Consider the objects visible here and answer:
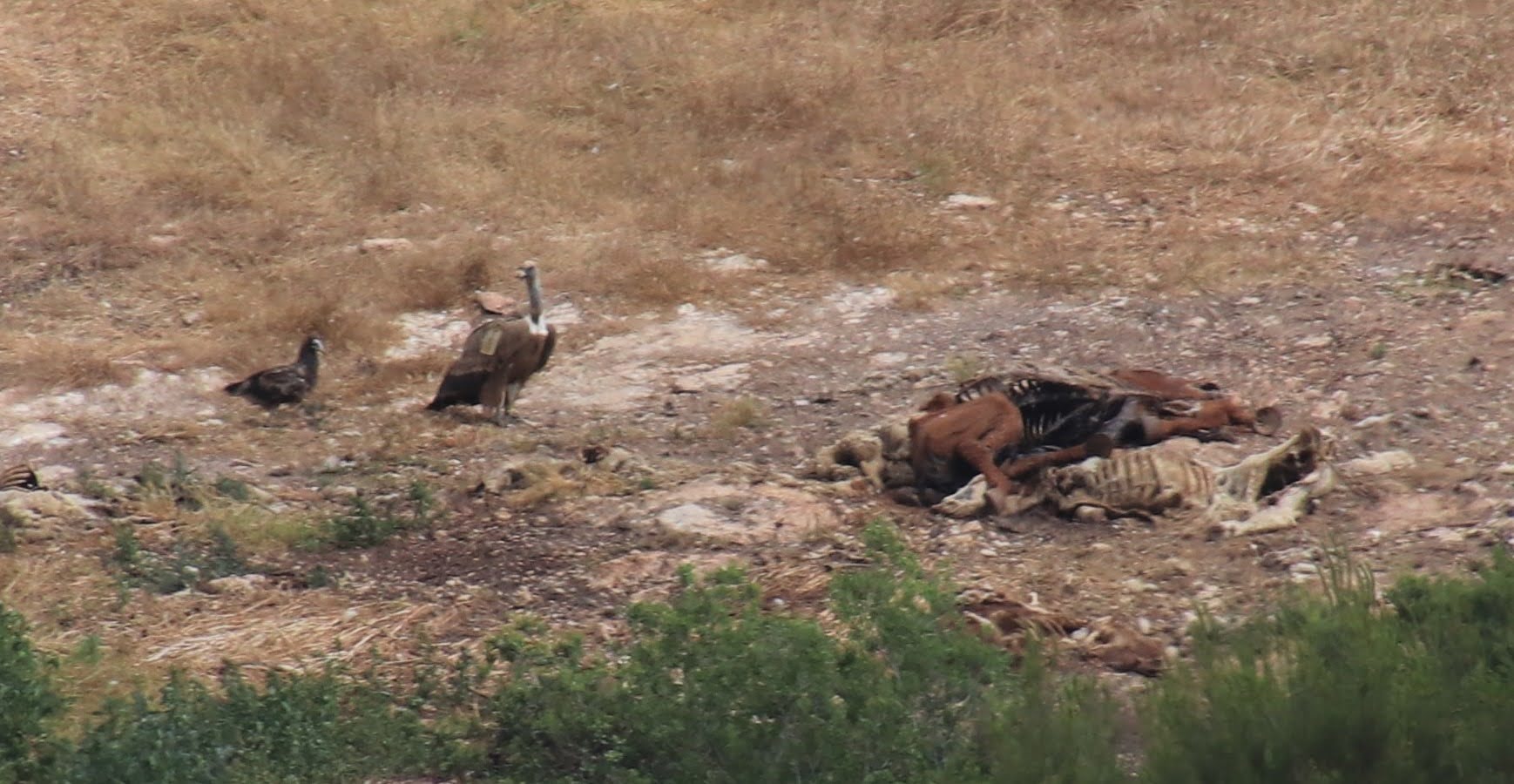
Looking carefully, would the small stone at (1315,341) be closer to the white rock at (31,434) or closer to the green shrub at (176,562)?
the green shrub at (176,562)

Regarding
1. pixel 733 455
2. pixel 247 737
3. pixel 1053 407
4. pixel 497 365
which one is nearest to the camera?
pixel 247 737

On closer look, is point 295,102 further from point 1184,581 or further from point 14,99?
point 1184,581

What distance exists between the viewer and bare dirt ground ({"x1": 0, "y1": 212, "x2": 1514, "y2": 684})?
21.0 feet

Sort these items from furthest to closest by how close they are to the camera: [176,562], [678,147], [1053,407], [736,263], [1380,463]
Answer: [678,147] < [736,263] < [1053,407] < [1380,463] < [176,562]

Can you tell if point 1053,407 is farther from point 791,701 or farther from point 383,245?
point 383,245

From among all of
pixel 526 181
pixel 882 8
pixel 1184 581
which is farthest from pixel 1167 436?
pixel 882 8

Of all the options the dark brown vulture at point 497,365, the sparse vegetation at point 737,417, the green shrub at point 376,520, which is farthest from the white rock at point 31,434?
the sparse vegetation at point 737,417

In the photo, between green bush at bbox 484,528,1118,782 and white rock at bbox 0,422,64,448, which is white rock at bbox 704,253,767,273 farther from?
green bush at bbox 484,528,1118,782

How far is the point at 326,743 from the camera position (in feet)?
16.9

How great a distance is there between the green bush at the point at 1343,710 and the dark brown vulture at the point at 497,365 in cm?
475

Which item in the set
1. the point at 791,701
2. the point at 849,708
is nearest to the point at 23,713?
the point at 791,701

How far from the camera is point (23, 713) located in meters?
5.12

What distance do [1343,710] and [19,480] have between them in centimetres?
559

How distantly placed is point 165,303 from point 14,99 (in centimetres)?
330
